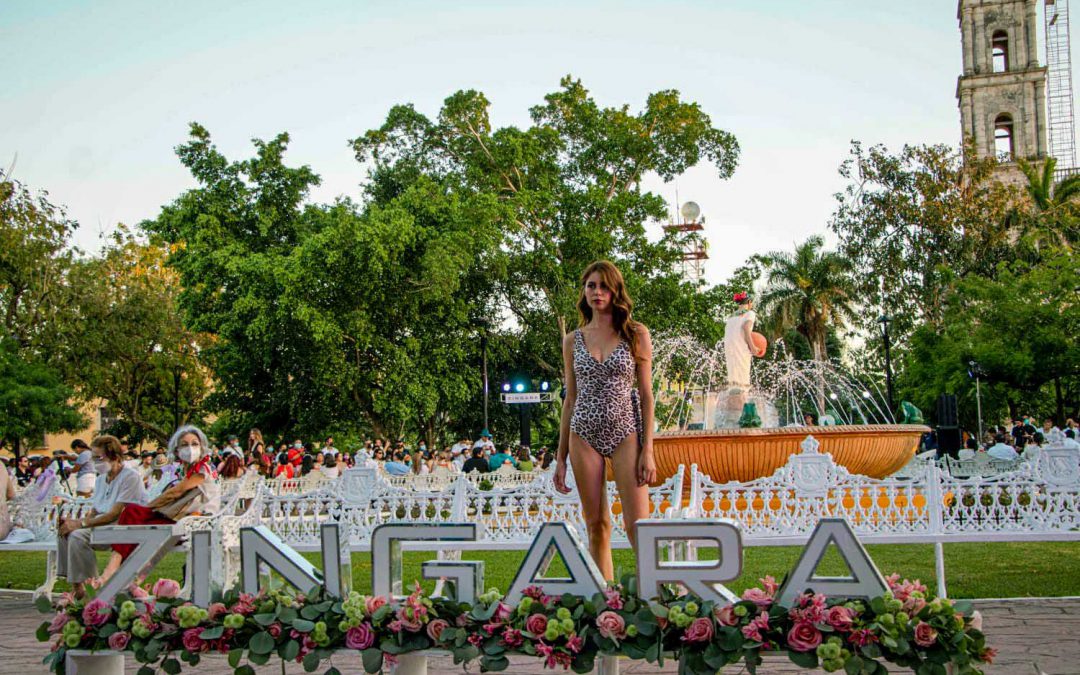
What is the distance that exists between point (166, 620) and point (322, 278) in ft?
78.5

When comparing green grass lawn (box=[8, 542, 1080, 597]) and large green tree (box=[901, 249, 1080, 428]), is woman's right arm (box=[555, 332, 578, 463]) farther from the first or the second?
large green tree (box=[901, 249, 1080, 428])

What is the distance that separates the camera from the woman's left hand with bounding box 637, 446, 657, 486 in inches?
199

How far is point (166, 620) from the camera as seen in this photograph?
4.55 metres

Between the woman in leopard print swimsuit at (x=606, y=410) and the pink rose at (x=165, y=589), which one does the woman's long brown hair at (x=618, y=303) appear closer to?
the woman in leopard print swimsuit at (x=606, y=410)

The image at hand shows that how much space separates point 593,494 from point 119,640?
2.30m

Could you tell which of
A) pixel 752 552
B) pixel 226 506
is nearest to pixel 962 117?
pixel 752 552

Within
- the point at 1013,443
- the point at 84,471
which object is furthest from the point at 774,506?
the point at 1013,443

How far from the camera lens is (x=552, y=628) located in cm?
397

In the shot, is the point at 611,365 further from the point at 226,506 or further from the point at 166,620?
the point at 226,506

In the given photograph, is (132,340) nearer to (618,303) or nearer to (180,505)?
(180,505)

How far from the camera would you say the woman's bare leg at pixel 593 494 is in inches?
200

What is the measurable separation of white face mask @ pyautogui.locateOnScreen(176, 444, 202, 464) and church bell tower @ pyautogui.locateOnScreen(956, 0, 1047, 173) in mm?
43793

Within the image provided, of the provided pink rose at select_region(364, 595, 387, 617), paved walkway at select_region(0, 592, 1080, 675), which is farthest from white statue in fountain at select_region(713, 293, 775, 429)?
pink rose at select_region(364, 595, 387, 617)

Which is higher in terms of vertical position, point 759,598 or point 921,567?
point 759,598
